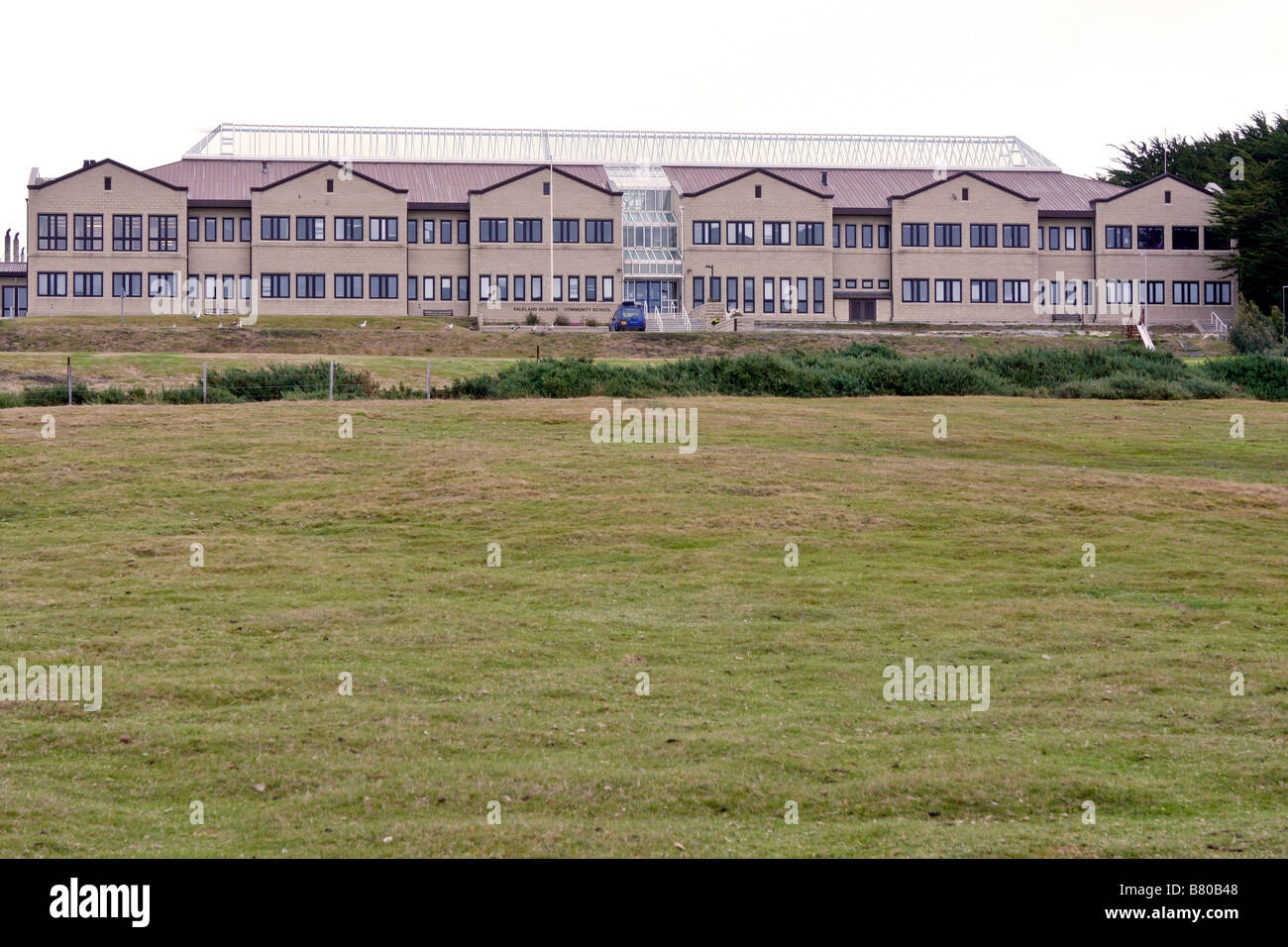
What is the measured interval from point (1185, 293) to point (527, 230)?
160ft

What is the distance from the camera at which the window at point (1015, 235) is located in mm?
100688

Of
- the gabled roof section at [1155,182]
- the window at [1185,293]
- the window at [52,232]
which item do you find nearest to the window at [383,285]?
the window at [52,232]

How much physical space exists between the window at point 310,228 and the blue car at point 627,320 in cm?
2272

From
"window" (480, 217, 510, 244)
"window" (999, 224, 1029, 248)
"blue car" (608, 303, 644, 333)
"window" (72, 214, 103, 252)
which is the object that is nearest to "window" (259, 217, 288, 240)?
"window" (72, 214, 103, 252)

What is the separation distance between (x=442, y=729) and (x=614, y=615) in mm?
5809

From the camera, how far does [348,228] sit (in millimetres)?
95250

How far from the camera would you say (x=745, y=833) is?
1152 centimetres

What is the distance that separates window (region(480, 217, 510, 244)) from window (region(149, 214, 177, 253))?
21.1m

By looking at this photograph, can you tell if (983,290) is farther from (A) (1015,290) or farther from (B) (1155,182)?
(B) (1155,182)

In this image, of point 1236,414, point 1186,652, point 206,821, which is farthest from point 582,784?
point 1236,414

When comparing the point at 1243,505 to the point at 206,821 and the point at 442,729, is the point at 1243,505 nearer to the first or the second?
the point at 442,729

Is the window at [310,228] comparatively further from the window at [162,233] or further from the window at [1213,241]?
the window at [1213,241]

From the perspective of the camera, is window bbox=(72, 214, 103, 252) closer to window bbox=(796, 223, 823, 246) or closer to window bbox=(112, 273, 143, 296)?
window bbox=(112, 273, 143, 296)

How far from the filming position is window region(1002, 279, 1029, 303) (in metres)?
101
